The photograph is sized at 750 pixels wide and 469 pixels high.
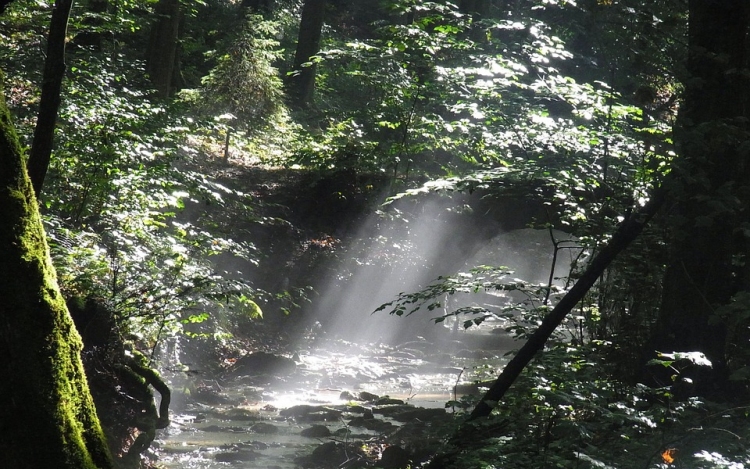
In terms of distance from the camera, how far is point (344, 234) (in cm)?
1412

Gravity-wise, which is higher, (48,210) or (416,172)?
(416,172)

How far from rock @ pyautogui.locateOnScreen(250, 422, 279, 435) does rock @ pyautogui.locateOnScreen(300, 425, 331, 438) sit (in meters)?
0.42

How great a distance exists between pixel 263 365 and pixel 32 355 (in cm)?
991

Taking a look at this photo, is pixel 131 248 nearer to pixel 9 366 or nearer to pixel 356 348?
pixel 9 366

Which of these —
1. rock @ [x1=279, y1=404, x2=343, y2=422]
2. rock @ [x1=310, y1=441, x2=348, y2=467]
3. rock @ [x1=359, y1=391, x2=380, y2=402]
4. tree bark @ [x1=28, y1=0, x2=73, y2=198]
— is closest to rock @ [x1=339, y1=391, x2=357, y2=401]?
rock @ [x1=359, y1=391, x2=380, y2=402]

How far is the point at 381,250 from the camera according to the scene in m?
14.6

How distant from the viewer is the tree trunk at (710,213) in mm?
4031

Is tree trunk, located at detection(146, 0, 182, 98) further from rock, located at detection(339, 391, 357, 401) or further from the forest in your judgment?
rock, located at detection(339, 391, 357, 401)

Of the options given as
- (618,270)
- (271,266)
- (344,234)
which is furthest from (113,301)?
(344,234)

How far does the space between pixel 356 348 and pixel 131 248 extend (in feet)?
31.3

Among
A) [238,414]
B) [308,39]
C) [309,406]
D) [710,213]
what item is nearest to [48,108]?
[710,213]

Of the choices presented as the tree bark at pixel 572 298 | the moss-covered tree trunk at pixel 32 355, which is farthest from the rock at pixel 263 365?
the moss-covered tree trunk at pixel 32 355

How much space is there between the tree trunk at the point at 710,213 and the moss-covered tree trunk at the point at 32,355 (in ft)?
10.6

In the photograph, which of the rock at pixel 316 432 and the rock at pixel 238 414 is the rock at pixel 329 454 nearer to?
the rock at pixel 316 432
